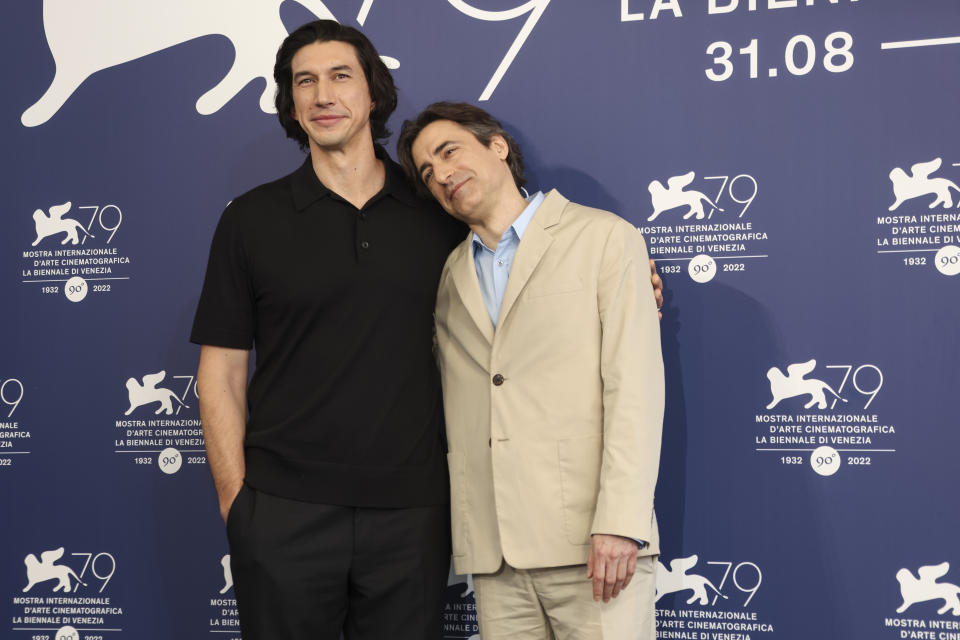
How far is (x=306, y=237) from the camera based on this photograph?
231cm

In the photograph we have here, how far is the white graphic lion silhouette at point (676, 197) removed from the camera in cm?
266

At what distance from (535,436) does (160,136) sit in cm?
175

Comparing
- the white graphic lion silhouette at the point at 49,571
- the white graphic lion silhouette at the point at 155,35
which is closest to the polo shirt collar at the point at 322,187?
the white graphic lion silhouette at the point at 155,35

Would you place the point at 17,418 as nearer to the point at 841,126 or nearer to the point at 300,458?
the point at 300,458

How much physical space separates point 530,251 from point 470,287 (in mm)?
176


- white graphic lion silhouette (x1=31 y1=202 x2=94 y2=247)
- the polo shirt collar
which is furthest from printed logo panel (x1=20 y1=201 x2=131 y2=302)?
the polo shirt collar

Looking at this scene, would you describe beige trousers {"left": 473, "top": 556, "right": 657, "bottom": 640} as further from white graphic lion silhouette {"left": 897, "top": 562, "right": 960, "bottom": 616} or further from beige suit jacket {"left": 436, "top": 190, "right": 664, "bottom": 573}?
white graphic lion silhouette {"left": 897, "top": 562, "right": 960, "bottom": 616}

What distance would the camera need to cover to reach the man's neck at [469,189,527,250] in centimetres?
233

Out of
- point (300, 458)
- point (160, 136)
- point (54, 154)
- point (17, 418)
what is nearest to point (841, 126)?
point (300, 458)

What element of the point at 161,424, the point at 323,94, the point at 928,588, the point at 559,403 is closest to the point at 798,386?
the point at 928,588

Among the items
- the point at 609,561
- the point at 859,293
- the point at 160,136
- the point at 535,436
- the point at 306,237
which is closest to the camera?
the point at 609,561

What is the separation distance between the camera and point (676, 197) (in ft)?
8.77

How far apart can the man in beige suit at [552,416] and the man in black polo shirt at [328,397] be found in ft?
0.38

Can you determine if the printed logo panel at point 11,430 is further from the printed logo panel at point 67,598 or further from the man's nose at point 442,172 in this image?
the man's nose at point 442,172
